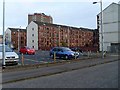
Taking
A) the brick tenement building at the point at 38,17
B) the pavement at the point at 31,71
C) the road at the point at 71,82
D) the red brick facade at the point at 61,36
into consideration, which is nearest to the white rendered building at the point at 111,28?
the red brick facade at the point at 61,36

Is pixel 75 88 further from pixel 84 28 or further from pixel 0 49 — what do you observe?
pixel 84 28

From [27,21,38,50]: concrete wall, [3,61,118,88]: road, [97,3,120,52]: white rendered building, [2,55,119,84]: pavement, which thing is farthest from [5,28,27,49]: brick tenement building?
[3,61,118,88]: road

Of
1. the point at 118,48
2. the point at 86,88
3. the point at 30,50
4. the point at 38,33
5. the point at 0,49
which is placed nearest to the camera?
the point at 86,88

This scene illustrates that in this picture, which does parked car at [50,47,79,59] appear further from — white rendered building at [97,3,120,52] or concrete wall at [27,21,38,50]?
concrete wall at [27,21,38,50]

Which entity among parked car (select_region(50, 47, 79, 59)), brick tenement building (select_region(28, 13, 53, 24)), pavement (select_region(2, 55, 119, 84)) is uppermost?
brick tenement building (select_region(28, 13, 53, 24))

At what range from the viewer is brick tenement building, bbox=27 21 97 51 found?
98188 millimetres

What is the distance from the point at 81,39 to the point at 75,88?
357ft

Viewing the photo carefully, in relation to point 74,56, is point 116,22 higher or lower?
higher

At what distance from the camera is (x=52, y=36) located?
105 m

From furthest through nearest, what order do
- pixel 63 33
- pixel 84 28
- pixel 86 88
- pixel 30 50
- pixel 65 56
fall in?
pixel 84 28 → pixel 63 33 → pixel 30 50 → pixel 65 56 → pixel 86 88

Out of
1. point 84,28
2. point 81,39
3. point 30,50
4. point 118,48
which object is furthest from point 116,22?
point 84,28

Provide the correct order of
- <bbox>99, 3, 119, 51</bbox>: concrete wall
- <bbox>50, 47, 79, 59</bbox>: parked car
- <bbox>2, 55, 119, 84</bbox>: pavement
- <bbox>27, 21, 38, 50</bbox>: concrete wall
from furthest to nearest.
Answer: <bbox>27, 21, 38, 50</bbox>: concrete wall
<bbox>99, 3, 119, 51</bbox>: concrete wall
<bbox>50, 47, 79, 59</bbox>: parked car
<bbox>2, 55, 119, 84</bbox>: pavement

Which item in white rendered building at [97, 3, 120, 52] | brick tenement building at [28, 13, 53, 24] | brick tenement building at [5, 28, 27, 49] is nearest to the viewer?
white rendered building at [97, 3, 120, 52]

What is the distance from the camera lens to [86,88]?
387 inches
